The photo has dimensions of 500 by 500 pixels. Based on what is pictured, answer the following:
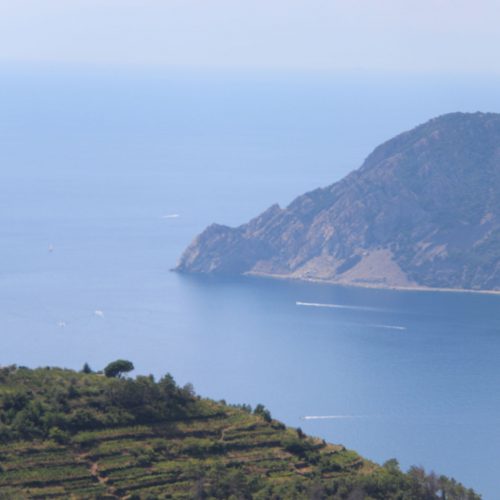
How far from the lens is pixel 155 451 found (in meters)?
44.4

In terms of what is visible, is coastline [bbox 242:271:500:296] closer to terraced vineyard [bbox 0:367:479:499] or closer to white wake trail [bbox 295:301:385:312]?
white wake trail [bbox 295:301:385:312]

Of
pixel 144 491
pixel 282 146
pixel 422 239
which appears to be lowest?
pixel 144 491

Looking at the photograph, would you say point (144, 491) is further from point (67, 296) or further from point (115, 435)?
point (67, 296)

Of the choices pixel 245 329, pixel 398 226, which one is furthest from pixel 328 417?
pixel 398 226

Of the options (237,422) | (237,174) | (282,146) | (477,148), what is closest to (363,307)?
(477,148)

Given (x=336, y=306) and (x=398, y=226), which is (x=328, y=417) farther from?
(x=398, y=226)

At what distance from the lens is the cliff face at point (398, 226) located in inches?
4262

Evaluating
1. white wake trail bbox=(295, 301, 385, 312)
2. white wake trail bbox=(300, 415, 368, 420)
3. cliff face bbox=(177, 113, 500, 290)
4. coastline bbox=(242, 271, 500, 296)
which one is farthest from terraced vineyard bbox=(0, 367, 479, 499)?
cliff face bbox=(177, 113, 500, 290)

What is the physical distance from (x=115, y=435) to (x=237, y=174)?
117138mm

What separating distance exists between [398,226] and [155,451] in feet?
233

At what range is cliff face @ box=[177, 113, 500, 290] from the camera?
108 metres

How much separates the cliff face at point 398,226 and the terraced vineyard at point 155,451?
197 feet

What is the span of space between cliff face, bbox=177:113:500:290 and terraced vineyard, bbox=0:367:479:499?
60.0 m

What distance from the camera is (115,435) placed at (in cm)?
4481
